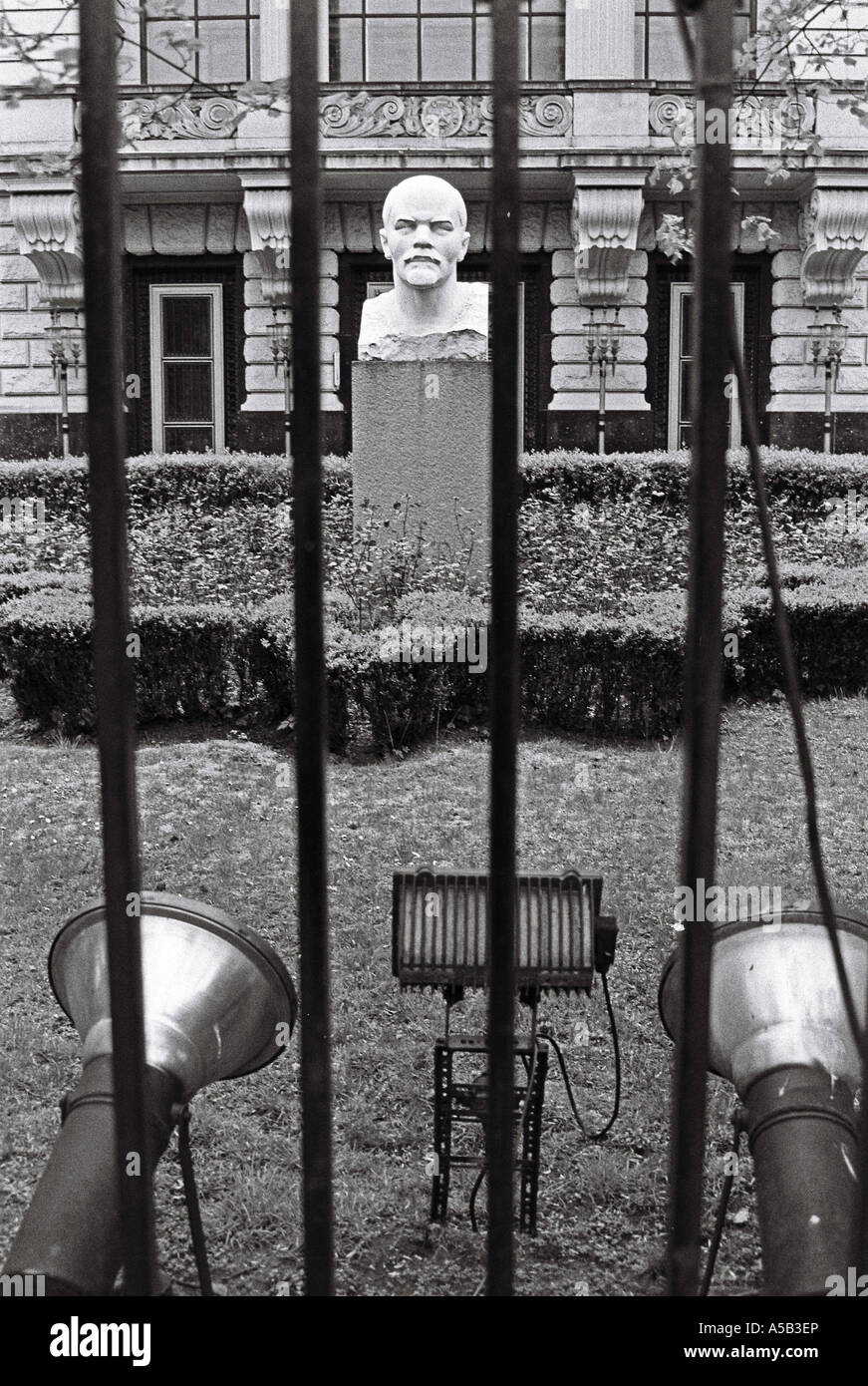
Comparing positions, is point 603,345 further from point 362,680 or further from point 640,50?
point 362,680

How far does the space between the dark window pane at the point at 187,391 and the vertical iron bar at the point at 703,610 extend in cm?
1964

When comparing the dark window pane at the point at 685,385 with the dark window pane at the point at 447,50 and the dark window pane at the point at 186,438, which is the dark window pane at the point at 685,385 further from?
the dark window pane at the point at 186,438

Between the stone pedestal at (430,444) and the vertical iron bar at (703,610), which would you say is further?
the stone pedestal at (430,444)

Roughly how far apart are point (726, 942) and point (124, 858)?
1591 mm

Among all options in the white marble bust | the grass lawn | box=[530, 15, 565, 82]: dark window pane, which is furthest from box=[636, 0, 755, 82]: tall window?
the grass lawn

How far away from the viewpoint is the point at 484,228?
19391 mm

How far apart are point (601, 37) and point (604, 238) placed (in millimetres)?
2558

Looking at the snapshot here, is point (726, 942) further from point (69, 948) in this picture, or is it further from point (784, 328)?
point (784, 328)

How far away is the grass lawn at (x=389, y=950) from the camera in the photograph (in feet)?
11.9

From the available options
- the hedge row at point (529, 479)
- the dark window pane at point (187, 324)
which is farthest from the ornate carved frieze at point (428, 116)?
the hedge row at point (529, 479)

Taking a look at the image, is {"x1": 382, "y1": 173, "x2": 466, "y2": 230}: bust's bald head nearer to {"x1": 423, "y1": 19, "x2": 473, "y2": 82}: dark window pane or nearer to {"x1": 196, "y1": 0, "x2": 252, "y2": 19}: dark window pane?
{"x1": 423, "y1": 19, "x2": 473, "y2": 82}: dark window pane

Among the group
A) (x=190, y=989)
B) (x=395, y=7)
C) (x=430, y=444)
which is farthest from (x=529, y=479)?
(x=190, y=989)

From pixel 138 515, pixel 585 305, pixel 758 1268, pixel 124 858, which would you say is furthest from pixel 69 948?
pixel 585 305

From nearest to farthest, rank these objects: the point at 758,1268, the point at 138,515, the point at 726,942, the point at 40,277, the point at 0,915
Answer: the point at 726,942
the point at 758,1268
the point at 0,915
the point at 138,515
the point at 40,277
